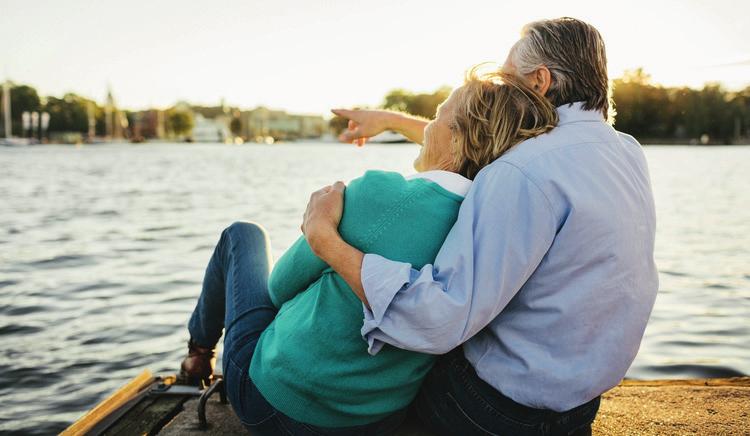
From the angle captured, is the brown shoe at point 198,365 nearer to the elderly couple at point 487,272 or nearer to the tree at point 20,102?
the elderly couple at point 487,272

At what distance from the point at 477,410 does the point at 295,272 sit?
642mm

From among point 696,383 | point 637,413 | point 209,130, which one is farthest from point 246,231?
point 209,130

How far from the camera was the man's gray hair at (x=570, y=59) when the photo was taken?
1.89m

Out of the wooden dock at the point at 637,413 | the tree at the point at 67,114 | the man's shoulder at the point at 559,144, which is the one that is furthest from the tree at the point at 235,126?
the man's shoulder at the point at 559,144

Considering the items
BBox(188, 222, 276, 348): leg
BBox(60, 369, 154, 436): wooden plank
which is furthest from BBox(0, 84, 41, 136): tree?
BBox(188, 222, 276, 348): leg

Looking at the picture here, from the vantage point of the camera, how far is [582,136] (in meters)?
1.81

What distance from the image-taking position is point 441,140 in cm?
196

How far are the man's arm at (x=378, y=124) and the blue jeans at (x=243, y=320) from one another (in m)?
0.68

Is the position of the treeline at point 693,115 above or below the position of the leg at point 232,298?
above

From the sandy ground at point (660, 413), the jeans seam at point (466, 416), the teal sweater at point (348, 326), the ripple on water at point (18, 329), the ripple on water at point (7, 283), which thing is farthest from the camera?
the ripple on water at point (7, 283)

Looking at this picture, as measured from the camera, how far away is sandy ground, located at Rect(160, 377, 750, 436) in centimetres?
253

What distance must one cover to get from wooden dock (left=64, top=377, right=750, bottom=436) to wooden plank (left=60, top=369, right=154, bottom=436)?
108 mm

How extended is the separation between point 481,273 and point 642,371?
397 centimetres

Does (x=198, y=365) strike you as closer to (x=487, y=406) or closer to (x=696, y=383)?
(x=487, y=406)
